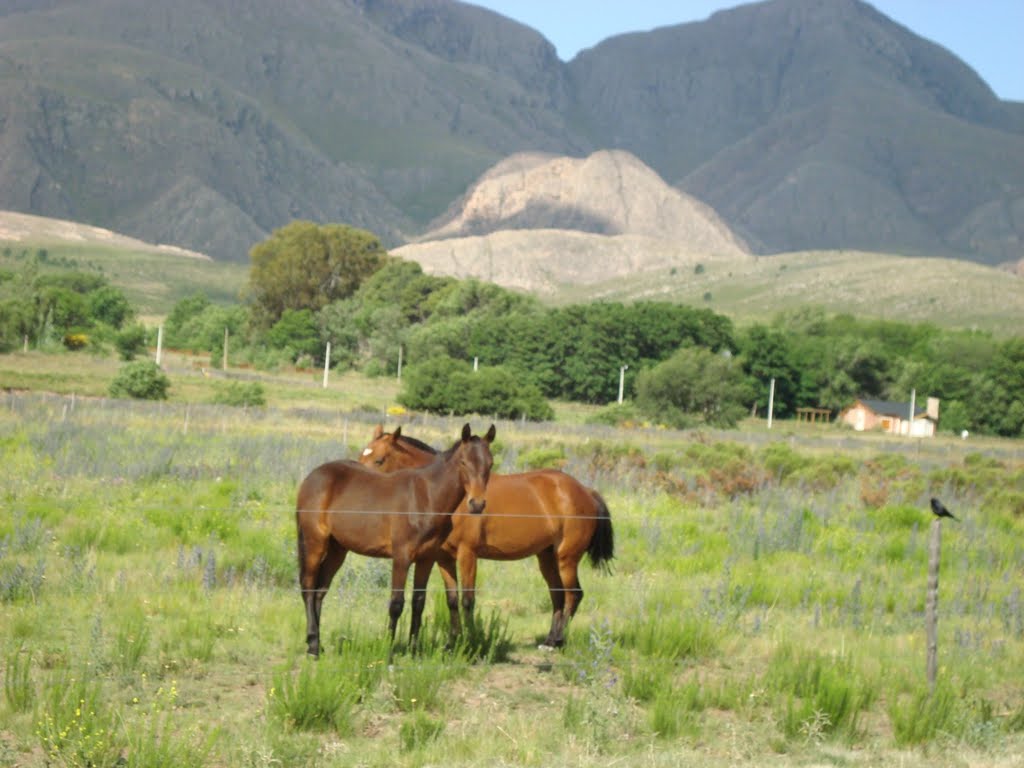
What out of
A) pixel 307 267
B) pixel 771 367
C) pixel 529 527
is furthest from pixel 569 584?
pixel 307 267

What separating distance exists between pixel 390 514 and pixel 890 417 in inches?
3186

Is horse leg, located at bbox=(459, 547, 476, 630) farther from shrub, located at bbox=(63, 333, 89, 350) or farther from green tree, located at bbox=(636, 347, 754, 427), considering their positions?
shrub, located at bbox=(63, 333, 89, 350)

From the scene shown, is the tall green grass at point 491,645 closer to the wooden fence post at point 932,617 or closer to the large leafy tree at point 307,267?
the wooden fence post at point 932,617

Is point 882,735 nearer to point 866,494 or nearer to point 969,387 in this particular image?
point 866,494

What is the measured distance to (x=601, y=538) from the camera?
1272 cm

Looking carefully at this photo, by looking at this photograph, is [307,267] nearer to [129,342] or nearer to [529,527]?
[129,342]

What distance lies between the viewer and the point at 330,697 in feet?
31.3

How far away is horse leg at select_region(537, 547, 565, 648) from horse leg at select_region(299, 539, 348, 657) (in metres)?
1.94

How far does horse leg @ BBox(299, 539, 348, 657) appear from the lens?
1112 cm

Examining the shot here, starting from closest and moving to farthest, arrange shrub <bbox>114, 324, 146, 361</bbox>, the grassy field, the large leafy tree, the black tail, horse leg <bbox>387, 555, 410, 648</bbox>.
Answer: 1. the grassy field
2. horse leg <bbox>387, 555, 410, 648</bbox>
3. the black tail
4. shrub <bbox>114, 324, 146, 361</bbox>
5. the large leafy tree

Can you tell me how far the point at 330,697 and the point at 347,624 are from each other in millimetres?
2578

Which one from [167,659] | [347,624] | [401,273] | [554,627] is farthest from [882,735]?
[401,273]

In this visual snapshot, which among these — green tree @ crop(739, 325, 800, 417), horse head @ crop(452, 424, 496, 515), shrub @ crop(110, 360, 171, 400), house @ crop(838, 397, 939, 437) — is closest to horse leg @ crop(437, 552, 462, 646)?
horse head @ crop(452, 424, 496, 515)

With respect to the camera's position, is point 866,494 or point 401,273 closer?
point 866,494
